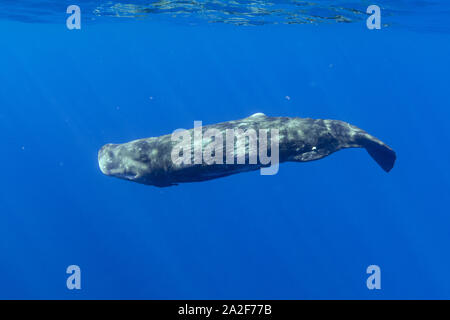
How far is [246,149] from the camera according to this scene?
1033 centimetres

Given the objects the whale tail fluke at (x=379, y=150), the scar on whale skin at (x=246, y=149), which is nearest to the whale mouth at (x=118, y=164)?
the scar on whale skin at (x=246, y=149)

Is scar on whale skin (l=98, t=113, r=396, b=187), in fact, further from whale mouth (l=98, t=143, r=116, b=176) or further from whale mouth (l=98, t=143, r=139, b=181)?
whale mouth (l=98, t=143, r=116, b=176)

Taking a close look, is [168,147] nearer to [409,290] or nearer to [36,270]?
[36,270]

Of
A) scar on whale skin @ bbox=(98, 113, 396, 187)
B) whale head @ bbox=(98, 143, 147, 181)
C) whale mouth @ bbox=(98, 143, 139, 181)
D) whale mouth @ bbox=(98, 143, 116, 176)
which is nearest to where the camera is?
scar on whale skin @ bbox=(98, 113, 396, 187)

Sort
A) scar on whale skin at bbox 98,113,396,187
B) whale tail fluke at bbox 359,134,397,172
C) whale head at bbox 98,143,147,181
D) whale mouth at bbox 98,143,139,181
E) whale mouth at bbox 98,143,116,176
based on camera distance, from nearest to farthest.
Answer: scar on whale skin at bbox 98,113,396,187 → whale tail fluke at bbox 359,134,397,172 → whale head at bbox 98,143,147,181 → whale mouth at bbox 98,143,139,181 → whale mouth at bbox 98,143,116,176

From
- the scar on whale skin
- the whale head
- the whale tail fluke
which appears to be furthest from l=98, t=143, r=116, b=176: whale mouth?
the whale tail fluke

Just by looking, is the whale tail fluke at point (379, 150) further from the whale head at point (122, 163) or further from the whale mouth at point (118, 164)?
the whale mouth at point (118, 164)

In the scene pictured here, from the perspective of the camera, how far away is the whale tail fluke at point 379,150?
10883mm

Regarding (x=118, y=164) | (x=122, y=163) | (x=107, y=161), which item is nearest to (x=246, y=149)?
(x=122, y=163)

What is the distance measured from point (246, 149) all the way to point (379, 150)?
4128 millimetres

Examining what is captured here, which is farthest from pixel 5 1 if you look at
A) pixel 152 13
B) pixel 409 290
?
pixel 409 290

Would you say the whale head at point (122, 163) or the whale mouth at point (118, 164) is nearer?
the whale head at point (122, 163)

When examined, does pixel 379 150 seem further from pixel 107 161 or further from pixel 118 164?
pixel 107 161

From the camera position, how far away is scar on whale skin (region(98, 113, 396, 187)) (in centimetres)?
1035
